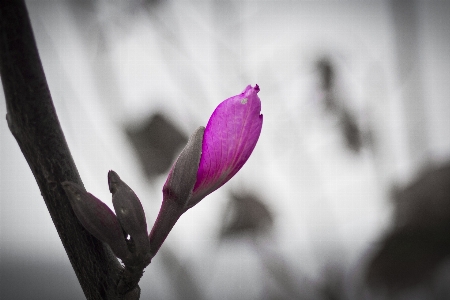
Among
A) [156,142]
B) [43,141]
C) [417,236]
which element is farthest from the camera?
[156,142]

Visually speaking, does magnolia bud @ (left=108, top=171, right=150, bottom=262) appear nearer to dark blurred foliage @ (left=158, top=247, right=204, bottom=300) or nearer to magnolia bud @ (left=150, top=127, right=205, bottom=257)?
magnolia bud @ (left=150, top=127, right=205, bottom=257)

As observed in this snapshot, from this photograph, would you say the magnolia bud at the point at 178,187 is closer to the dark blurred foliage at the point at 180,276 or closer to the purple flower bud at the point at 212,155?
the purple flower bud at the point at 212,155

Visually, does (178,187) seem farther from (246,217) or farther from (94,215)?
(246,217)

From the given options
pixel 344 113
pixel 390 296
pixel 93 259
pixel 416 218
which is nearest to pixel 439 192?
pixel 416 218

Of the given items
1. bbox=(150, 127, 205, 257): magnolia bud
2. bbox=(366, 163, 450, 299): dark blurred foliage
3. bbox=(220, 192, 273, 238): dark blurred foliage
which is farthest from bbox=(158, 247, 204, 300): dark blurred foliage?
bbox=(150, 127, 205, 257): magnolia bud

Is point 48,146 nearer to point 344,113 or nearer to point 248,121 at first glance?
point 248,121

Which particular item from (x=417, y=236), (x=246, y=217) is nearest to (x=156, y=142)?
(x=246, y=217)
